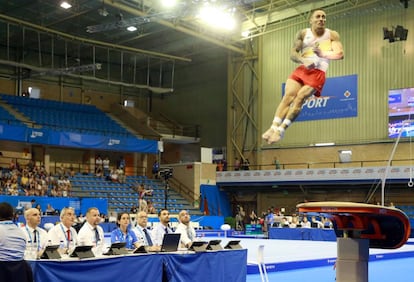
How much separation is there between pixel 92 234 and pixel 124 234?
94cm

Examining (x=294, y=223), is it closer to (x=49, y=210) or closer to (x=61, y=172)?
(x=49, y=210)

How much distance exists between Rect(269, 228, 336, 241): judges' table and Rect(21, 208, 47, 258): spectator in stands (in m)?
16.0

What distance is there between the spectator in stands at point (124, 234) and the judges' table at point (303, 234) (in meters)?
13.9

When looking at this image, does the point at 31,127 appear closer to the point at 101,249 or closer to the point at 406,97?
the point at 406,97

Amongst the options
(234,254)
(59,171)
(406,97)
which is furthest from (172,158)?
(234,254)

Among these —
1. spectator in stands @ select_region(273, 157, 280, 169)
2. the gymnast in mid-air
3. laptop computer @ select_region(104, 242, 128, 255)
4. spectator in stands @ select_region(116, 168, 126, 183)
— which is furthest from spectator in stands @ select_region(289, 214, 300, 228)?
laptop computer @ select_region(104, 242, 128, 255)

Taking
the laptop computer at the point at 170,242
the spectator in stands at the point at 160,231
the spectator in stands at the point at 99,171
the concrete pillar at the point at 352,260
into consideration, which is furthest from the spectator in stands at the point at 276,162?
the concrete pillar at the point at 352,260

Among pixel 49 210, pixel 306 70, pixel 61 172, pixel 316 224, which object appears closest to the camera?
pixel 306 70

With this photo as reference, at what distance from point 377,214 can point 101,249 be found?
614 centimetres

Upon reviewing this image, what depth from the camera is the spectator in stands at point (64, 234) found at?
775 cm

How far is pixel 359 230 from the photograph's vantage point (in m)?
2.82

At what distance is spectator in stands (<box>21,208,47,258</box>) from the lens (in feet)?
22.0

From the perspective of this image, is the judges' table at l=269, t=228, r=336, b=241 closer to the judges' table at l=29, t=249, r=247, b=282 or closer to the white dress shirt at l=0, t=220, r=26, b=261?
the judges' table at l=29, t=249, r=247, b=282

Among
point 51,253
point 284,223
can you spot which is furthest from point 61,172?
point 51,253
